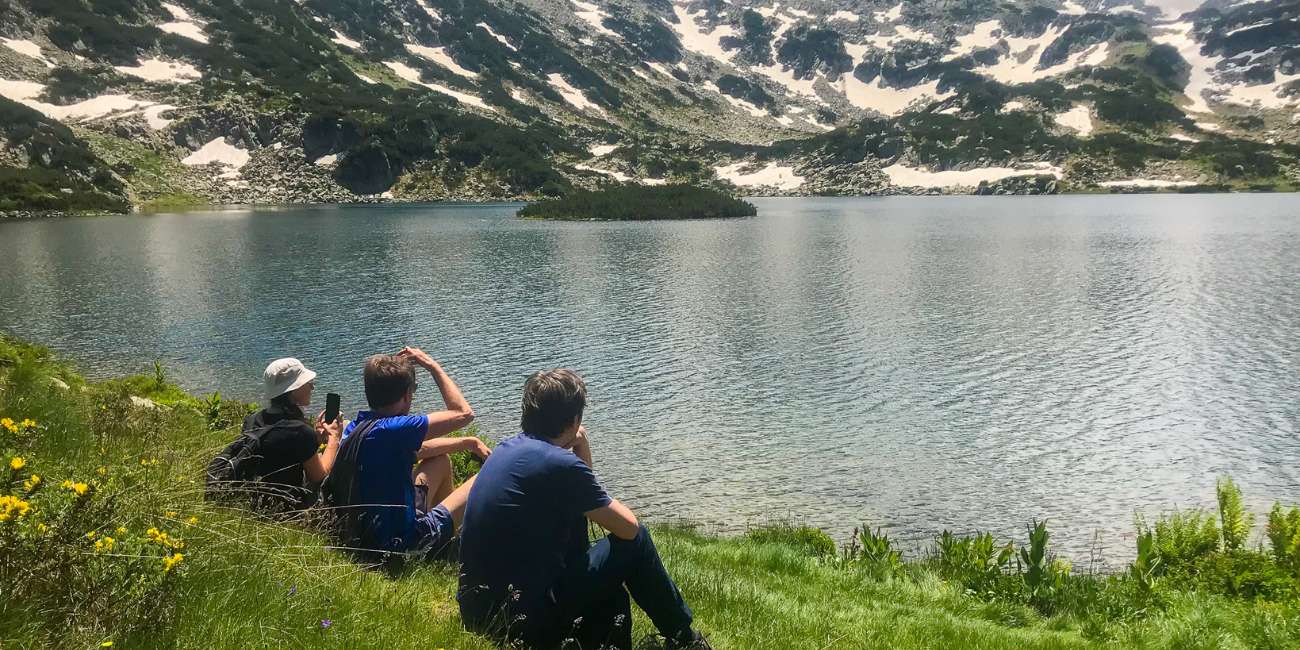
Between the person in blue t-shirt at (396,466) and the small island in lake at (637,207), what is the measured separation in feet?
346

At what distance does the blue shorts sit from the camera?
734 centimetres

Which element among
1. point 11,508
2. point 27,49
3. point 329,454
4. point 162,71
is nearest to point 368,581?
point 329,454

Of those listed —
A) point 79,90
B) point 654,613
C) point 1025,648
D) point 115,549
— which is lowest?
point 1025,648

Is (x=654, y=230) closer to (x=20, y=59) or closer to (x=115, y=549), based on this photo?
(x=115, y=549)

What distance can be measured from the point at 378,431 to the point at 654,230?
8584 cm

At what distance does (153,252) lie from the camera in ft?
193

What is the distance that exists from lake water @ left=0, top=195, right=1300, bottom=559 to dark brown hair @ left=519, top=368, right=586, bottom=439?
9.61 metres

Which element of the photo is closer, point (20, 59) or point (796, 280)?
point (796, 280)

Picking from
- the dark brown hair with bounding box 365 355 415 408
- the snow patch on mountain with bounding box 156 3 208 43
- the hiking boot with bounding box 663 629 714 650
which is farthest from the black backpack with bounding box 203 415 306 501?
the snow patch on mountain with bounding box 156 3 208 43

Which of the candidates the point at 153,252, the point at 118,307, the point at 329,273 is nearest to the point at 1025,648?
the point at 118,307

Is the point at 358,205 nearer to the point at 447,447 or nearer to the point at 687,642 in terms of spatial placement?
the point at 447,447

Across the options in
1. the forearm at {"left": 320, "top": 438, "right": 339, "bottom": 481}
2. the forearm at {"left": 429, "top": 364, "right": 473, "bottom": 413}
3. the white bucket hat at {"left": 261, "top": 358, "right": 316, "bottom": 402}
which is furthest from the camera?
the forearm at {"left": 320, "top": 438, "right": 339, "bottom": 481}

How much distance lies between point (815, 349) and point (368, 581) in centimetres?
2437

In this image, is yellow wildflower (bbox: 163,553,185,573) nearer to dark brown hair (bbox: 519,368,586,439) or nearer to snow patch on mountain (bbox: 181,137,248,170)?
dark brown hair (bbox: 519,368,586,439)
